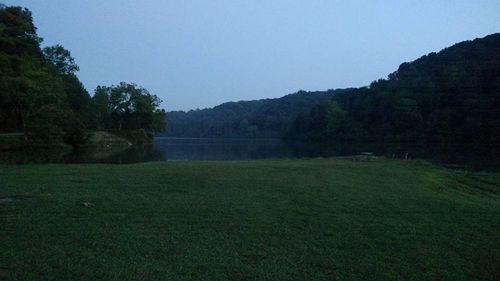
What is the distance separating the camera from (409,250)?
7453 mm

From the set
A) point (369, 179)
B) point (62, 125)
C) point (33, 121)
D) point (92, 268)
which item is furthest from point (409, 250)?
point (62, 125)

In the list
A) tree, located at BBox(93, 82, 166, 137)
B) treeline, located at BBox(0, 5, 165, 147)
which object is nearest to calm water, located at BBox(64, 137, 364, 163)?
treeline, located at BBox(0, 5, 165, 147)

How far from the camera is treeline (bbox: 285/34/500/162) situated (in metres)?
74.7

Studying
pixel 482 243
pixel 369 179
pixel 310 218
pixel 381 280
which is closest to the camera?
pixel 381 280

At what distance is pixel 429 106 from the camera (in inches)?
3501

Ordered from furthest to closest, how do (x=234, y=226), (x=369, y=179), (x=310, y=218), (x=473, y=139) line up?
(x=473, y=139)
(x=369, y=179)
(x=310, y=218)
(x=234, y=226)

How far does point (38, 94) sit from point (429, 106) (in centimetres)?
7359

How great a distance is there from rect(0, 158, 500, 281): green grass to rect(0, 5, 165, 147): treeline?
103 ft

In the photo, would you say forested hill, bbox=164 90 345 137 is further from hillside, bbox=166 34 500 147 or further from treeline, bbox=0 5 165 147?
treeline, bbox=0 5 165 147

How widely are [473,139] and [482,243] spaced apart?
238 feet

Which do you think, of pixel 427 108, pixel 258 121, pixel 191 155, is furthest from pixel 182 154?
pixel 258 121

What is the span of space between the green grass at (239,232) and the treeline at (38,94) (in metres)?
31.3

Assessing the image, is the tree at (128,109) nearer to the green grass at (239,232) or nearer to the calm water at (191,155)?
the calm water at (191,155)

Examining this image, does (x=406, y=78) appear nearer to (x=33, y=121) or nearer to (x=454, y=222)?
(x=33, y=121)
